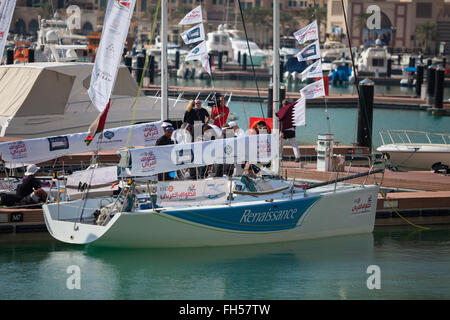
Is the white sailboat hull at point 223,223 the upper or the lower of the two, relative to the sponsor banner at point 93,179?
lower

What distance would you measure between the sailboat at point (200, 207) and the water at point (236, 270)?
1.06 ft

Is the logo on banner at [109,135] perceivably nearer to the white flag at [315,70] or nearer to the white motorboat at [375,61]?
the white flag at [315,70]

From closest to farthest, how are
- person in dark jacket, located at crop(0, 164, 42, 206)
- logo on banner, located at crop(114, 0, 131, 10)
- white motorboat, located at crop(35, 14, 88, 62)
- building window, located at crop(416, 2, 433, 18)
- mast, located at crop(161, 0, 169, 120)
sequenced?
person in dark jacket, located at crop(0, 164, 42, 206)
logo on banner, located at crop(114, 0, 131, 10)
mast, located at crop(161, 0, 169, 120)
white motorboat, located at crop(35, 14, 88, 62)
building window, located at crop(416, 2, 433, 18)

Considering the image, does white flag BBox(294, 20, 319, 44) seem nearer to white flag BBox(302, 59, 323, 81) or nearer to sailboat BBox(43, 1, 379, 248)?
white flag BBox(302, 59, 323, 81)

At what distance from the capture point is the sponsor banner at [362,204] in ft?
51.0

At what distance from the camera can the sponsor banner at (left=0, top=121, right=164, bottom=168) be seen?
51.2 feet

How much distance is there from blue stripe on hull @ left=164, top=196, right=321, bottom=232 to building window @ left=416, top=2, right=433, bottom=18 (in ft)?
309

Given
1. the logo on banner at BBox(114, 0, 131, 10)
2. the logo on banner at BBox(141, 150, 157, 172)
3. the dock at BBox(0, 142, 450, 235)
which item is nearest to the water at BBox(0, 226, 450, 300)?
the dock at BBox(0, 142, 450, 235)

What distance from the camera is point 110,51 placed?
15516 millimetres

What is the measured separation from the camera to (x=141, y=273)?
545 inches

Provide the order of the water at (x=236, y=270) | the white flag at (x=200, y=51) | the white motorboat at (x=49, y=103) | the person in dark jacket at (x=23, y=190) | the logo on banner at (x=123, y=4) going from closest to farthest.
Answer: the water at (x=236, y=270), the person in dark jacket at (x=23, y=190), the logo on banner at (x=123, y=4), the white flag at (x=200, y=51), the white motorboat at (x=49, y=103)

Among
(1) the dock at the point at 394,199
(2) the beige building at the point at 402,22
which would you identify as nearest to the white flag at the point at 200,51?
(1) the dock at the point at 394,199

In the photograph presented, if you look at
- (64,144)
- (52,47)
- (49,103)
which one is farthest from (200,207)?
(52,47)

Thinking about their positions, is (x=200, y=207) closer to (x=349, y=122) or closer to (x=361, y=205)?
(x=361, y=205)
